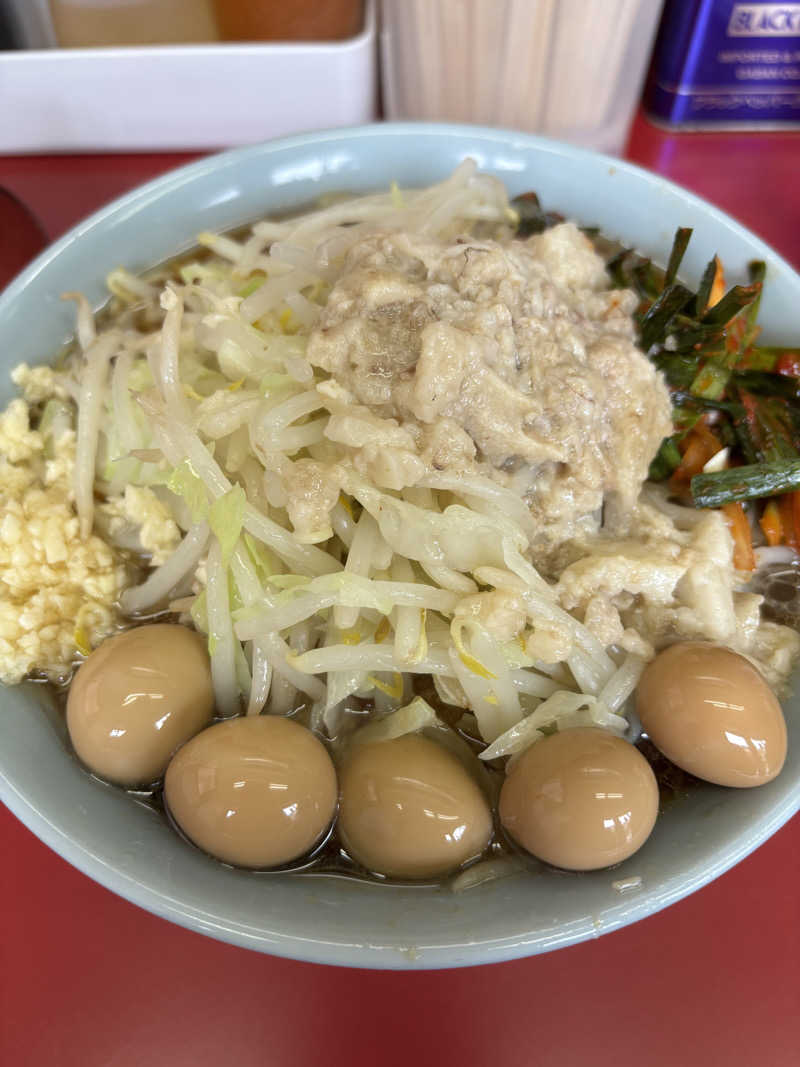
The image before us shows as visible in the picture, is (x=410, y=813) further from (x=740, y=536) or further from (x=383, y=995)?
(x=740, y=536)

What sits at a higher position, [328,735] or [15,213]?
[15,213]

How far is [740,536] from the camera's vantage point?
1624 mm

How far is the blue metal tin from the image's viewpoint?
2496mm

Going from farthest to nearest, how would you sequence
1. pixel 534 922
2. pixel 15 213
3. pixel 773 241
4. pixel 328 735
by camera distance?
pixel 773 241 → pixel 15 213 → pixel 328 735 → pixel 534 922

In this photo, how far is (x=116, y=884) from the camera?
44.6 inches

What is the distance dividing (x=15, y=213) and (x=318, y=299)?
1.15 meters

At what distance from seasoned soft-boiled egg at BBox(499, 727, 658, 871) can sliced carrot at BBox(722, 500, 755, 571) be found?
55 cm

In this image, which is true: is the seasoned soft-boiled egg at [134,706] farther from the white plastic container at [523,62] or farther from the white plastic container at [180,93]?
the white plastic container at [523,62]

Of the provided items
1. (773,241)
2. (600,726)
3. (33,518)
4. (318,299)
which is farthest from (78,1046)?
(773,241)

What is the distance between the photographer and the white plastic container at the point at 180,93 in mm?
2238

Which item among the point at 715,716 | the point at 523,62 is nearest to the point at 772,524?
the point at 715,716

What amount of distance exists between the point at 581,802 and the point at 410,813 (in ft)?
0.89

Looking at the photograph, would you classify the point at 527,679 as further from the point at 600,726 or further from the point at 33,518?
the point at 33,518

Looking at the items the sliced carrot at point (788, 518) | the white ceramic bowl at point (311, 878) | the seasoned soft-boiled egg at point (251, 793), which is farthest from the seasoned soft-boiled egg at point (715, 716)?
the seasoned soft-boiled egg at point (251, 793)
